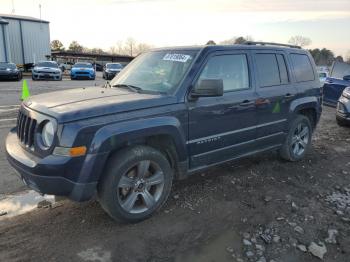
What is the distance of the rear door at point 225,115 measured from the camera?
4.21m

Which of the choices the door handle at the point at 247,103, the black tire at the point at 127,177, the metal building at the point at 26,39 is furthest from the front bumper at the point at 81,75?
the black tire at the point at 127,177

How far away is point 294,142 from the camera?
5.98 metres

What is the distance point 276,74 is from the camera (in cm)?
538

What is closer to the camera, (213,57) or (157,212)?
(157,212)

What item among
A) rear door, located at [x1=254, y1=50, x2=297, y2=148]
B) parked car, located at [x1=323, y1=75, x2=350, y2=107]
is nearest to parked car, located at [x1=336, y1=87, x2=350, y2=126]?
parked car, located at [x1=323, y1=75, x2=350, y2=107]

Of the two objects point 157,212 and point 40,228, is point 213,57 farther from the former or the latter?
point 40,228

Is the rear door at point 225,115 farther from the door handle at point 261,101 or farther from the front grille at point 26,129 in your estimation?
the front grille at point 26,129

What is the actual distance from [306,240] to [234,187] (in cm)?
139

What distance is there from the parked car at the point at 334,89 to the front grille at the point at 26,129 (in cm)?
851

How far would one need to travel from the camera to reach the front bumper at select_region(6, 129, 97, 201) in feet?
10.6

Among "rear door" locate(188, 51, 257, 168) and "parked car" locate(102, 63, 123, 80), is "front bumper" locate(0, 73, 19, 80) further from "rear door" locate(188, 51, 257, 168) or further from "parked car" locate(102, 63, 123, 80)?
"rear door" locate(188, 51, 257, 168)

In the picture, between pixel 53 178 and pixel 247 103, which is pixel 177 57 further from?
pixel 53 178

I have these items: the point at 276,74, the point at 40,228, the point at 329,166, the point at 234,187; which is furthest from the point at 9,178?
the point at 329,166

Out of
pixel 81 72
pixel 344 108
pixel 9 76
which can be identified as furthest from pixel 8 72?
pixel 344 108
